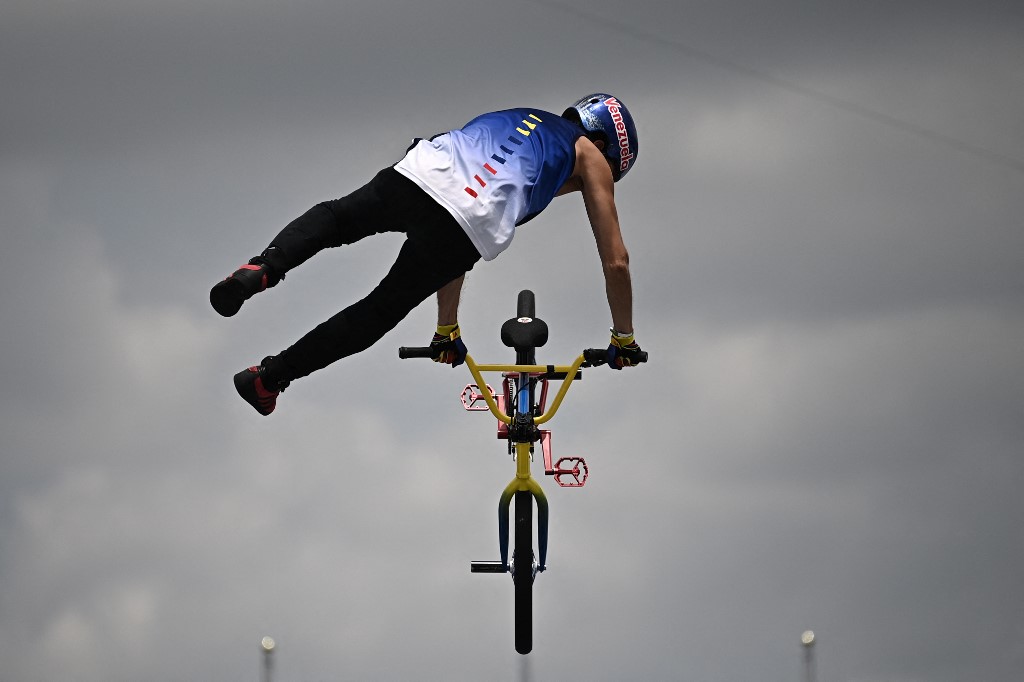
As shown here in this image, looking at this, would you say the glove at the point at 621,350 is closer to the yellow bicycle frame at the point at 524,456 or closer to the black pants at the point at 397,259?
the yellow bicycle frame at the point at 524,456

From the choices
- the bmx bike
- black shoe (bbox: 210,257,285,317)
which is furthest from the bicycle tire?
black shoe (bbox: 210,257,285,317)

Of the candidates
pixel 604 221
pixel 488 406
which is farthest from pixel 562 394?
pixel 604 221

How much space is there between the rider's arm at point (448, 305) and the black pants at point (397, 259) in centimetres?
144

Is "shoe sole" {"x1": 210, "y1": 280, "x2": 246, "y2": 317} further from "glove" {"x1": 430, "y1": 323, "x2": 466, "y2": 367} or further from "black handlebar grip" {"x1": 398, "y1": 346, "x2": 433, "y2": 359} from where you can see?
"glove" {"x1": 430, "y1": 323, "x2": 466, "y2": 367}

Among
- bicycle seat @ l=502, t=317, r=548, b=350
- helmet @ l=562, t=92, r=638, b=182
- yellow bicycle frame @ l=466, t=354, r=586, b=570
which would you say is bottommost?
yellow bicycle frame @ l=466, t=354, r=586, b=570

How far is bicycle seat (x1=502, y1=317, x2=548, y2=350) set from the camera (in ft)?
35.6

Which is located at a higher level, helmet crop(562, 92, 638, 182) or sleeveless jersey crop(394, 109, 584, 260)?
helmet crop(562, 92, 638, 182)

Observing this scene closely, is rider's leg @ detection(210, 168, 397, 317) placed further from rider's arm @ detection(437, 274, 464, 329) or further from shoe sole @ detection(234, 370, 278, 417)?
rider's arm @ detection(437, 274, 464, 329)

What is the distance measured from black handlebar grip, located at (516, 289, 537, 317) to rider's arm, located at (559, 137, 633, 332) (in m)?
1.29

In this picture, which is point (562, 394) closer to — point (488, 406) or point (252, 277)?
point (488, 406)

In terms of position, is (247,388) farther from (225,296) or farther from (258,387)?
(225,296)

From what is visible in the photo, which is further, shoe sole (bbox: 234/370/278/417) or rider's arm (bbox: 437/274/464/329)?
rider's arm (bbox: 437/274/464/329)

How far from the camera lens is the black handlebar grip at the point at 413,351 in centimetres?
1066

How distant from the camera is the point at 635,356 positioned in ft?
34.1
